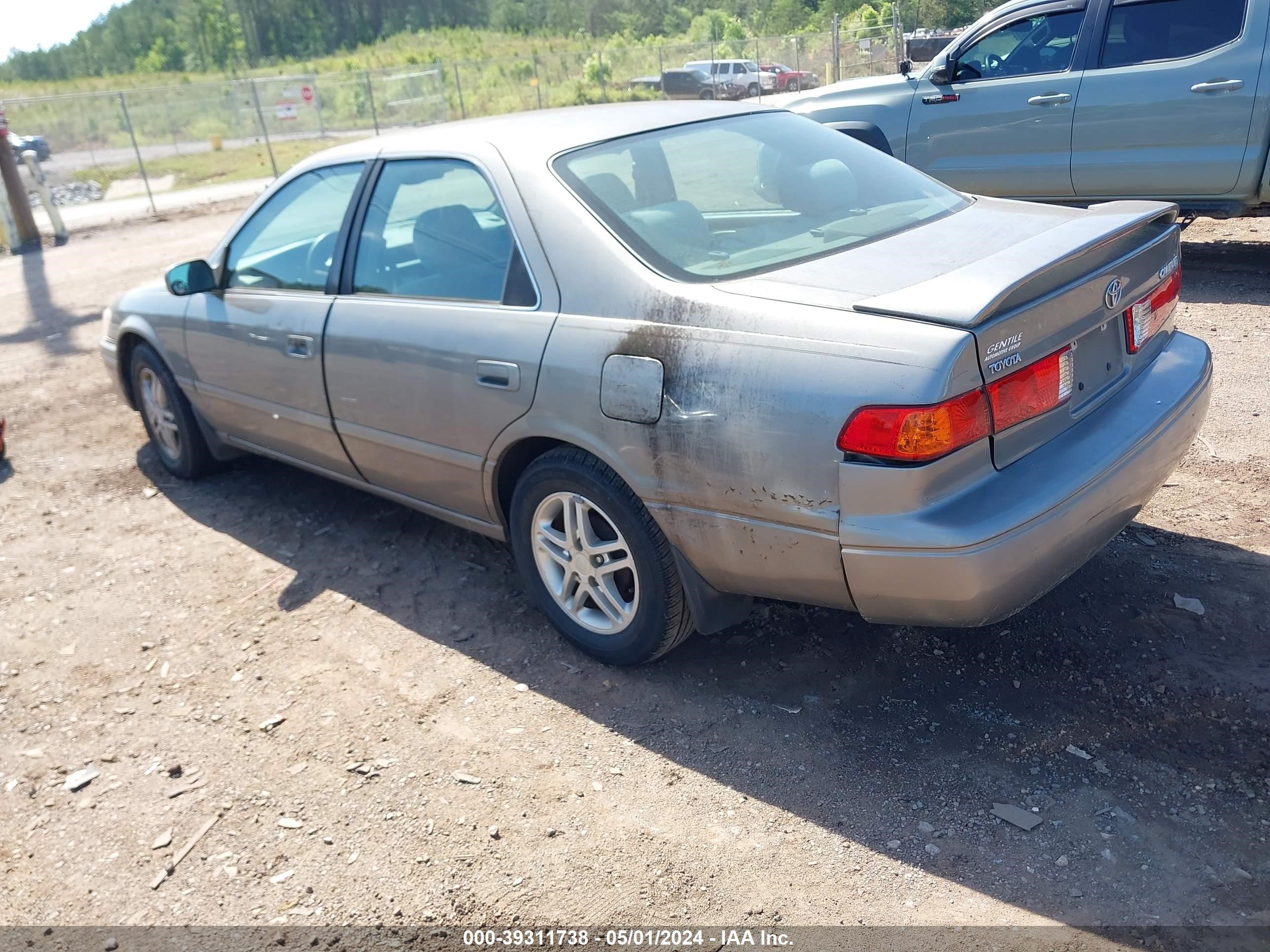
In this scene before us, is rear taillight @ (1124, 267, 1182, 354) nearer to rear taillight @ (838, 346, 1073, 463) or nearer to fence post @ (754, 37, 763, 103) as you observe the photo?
rear taillight @ (838, 346, 1073, 463)

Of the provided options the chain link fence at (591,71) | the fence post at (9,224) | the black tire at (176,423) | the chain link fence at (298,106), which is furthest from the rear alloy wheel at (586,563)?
the chain link fence at (591,71)

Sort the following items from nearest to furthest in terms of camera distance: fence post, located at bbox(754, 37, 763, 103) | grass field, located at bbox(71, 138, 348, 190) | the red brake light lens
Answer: the red brake light lens < grass field, located at bbox(71, 138, 348, 190) < fence post, located at bbox(754, 37, 763, 103)

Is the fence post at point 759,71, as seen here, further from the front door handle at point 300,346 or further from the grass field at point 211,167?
the front door handle at point 300,346

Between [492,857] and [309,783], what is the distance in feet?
2.31

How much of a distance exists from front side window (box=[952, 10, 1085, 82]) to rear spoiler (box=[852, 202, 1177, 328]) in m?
5.01

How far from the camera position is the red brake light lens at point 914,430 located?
2492 mm

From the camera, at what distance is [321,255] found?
424cm

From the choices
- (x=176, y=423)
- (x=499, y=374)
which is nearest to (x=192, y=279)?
(x=176, y=423)

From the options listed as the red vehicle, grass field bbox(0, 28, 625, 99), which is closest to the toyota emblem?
the red vehicle

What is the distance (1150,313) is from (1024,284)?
0.93 meters

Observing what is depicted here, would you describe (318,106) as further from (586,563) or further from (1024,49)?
(586,563)

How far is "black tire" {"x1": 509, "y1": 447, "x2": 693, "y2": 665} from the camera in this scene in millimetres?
3109

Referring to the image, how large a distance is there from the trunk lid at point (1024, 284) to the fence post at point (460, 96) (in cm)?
2376

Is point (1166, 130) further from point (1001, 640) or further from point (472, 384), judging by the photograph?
point (472, 384)
